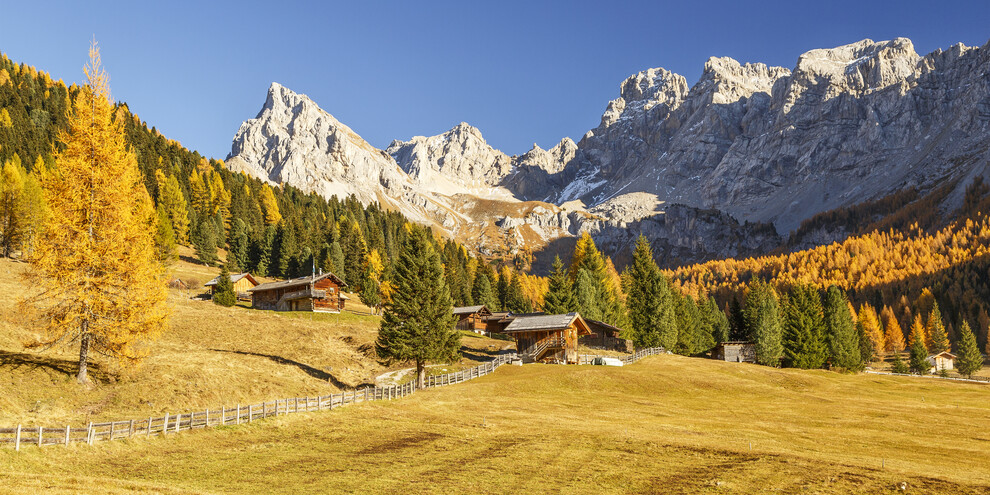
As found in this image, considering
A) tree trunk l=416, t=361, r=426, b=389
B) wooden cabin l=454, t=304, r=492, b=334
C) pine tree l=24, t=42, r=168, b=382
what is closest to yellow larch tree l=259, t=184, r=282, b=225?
wooden cabin l=454, t=304, r=492, b=334

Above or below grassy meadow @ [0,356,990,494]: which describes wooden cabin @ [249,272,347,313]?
above

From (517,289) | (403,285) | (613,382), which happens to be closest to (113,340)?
(403,285)

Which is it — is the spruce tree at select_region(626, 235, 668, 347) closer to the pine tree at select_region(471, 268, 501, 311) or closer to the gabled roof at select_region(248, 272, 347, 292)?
the pine tree at select_region(471, 268, 501, 311)

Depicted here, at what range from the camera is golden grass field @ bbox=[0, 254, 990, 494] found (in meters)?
21.0

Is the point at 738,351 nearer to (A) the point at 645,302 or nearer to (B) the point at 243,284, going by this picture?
(A) the point at 645,302

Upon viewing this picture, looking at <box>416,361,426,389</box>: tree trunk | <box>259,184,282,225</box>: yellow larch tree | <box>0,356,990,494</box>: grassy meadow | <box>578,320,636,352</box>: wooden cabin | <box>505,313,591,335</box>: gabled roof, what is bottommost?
<box>0,356,990,494</box>: grassy meadow

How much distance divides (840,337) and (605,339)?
33.1 meters

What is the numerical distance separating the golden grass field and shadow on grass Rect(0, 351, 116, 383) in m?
0.19

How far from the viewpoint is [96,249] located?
33.0 m

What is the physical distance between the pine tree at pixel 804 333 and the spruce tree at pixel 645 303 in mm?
18630

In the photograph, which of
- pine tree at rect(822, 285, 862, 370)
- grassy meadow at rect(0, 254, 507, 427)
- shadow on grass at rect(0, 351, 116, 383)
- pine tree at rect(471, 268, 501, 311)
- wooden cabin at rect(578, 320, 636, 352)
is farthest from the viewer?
pine tree at rect(471, 268, 501, 311)

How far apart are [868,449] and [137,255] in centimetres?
4000

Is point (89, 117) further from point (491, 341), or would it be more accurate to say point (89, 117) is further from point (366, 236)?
point (366, 236)

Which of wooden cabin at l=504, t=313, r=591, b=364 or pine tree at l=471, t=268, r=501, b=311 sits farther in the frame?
pine tree at l=471, t=268, r=501, b=311
